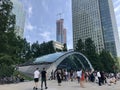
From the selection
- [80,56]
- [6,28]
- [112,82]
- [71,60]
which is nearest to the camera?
[112,82]

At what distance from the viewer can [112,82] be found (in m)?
24.5

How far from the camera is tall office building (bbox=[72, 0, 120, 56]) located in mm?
139875

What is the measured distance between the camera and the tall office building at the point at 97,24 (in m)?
140

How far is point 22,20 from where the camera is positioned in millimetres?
134625

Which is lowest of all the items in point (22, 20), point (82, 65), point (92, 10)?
point (82, 65)

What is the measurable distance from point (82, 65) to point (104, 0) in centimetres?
11129

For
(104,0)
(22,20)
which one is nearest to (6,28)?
(22,20)

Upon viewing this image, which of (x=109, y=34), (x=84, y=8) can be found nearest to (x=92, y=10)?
(x=84, y=8)

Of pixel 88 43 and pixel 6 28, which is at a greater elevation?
pixel 88 43

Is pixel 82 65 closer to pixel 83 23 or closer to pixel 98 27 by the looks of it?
pixel 98 27

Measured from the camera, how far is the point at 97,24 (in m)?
150

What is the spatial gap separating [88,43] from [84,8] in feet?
336

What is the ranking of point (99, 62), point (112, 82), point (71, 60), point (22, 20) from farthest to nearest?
point (22, 20) → point (99, 62) → point (71, 60) → point (112, 82)

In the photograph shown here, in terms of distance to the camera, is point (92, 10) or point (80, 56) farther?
point (92, 10)
